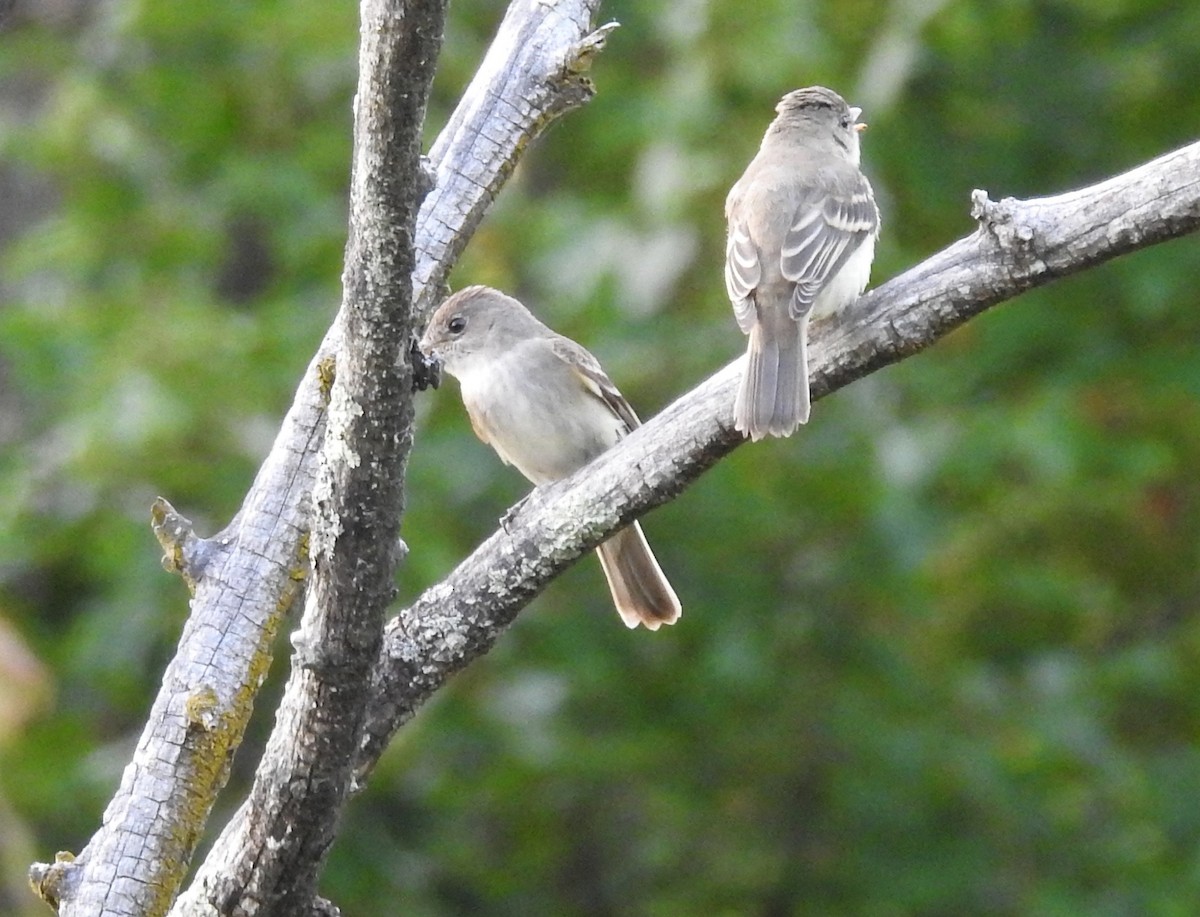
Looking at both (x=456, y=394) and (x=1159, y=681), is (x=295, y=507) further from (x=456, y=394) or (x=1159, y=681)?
(x=1159, y=681)

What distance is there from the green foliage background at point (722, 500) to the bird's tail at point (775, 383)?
7.67 feet

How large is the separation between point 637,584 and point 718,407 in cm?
164

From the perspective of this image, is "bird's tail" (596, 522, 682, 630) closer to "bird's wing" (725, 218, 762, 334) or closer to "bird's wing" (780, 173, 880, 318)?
"bird's wing" (725, 218, 762, 334)

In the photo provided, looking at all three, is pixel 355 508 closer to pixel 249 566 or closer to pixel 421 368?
pixel 421 368

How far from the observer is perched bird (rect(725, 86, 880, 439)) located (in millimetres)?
4312

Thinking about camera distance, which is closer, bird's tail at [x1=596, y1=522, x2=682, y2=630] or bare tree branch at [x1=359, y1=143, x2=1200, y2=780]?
bare tree branch at [x1=359, y1=143, x2=1200, y2=780]

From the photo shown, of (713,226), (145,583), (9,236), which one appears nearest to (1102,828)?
(713,226)

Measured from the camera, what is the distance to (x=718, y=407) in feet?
12.4

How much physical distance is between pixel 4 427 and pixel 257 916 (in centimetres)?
591

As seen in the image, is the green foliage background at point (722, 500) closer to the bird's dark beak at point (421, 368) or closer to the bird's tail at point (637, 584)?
the bird's tail at point (637, 584)

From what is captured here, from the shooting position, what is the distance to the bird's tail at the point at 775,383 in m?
3.74

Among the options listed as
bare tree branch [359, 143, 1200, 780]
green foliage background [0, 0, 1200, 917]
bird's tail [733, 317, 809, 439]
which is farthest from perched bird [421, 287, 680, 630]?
bare tree branch [359, 143, 1200, 780]

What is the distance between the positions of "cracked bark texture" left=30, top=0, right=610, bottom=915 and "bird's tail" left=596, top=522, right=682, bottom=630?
4.80 feet

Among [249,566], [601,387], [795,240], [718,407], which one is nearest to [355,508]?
[249,566]
